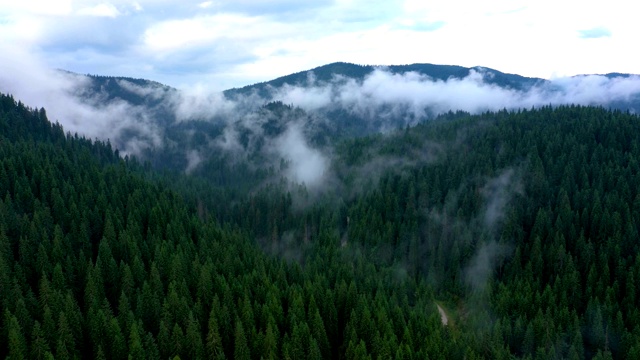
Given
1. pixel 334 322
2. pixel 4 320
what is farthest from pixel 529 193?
pixel 4 320

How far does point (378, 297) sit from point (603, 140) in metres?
141

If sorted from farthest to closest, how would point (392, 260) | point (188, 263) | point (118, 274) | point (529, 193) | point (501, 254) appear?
point (529, 193)
point (392, 260)
point (501, 254)
point (188, 263)
point (118, 274)

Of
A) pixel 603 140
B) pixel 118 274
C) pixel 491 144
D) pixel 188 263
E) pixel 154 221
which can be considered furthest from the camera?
pixel 491 144

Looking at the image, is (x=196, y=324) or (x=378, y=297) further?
(x=378, y=297)

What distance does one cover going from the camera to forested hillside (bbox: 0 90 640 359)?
74.4 m

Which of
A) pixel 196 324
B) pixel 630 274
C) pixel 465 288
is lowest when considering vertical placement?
pixel 465 288

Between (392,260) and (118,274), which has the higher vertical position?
(118,274)

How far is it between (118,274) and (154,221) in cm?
3291

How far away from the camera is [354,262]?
135375mm

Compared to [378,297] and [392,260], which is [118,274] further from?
[392,260]

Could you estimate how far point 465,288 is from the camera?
127 m

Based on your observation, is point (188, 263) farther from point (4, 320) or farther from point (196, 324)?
point (4, 320)

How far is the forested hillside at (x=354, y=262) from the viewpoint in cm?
7444

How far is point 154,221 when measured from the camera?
4884 inches
